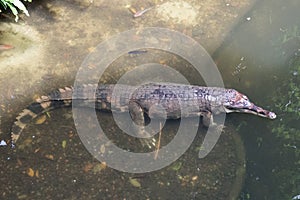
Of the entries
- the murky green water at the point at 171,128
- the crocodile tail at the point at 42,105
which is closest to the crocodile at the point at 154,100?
the crocodile tail at the point at 42,105

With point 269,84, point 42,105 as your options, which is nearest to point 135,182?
point 42,105

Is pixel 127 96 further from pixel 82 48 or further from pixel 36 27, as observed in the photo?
pixel 36 27

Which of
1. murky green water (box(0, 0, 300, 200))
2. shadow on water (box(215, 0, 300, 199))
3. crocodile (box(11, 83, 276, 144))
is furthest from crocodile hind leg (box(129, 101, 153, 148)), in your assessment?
shadow on water (box(215, 0, 300, 199))

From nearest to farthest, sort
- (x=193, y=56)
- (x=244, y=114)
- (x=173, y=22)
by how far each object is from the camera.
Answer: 1. (x=244, y=114)
2. (x=193, y=56)
3. (x=173, y=22)

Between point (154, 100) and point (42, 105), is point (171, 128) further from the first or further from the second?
point (42, 105)

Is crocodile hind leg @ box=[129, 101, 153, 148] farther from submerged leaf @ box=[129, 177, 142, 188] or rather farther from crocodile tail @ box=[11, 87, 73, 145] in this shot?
crocodile tail @ box=[11, 87, 73, 145]

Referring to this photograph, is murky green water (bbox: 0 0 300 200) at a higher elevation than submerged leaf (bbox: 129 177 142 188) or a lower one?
higher

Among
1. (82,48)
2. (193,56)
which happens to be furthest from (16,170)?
(193,56)
